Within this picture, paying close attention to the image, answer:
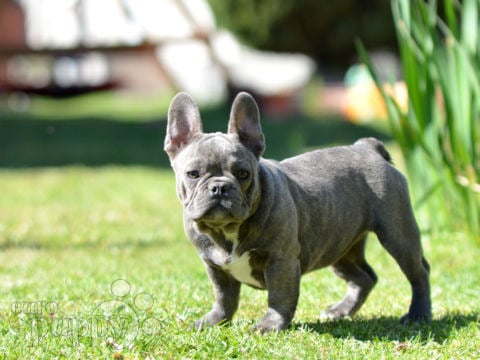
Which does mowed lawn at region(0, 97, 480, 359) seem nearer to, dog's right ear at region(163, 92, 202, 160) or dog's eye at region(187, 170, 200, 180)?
dog's eye at region(187, 170, 200, 180)

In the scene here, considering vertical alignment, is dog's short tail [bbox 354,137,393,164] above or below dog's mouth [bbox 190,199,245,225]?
below

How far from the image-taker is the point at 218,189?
406 cm

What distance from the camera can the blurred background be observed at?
51.5ft

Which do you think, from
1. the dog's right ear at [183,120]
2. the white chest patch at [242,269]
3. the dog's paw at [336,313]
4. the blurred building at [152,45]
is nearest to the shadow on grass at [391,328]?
the dog's paw at [336,313]

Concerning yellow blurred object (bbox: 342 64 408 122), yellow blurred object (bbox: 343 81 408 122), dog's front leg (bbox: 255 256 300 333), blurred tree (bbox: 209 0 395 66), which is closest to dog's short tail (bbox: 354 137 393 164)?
dog's front leg (bbox: 255 256 300 333)

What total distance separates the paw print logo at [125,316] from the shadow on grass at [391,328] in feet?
2.62

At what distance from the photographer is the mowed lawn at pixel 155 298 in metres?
4.10

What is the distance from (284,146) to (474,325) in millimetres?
10043

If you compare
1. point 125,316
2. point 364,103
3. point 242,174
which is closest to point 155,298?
point 125,316

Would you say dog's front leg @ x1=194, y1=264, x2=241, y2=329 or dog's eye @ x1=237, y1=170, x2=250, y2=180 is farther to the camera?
dog's front leg @ x1=194, y1=264, x2=241, y2=329

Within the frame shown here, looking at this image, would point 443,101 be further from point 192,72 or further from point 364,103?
point 192,72

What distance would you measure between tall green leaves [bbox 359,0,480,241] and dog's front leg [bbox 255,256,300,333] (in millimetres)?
2414

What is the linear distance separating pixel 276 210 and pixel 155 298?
1269 millimetres

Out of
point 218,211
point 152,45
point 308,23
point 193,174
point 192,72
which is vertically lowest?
point 192,72
